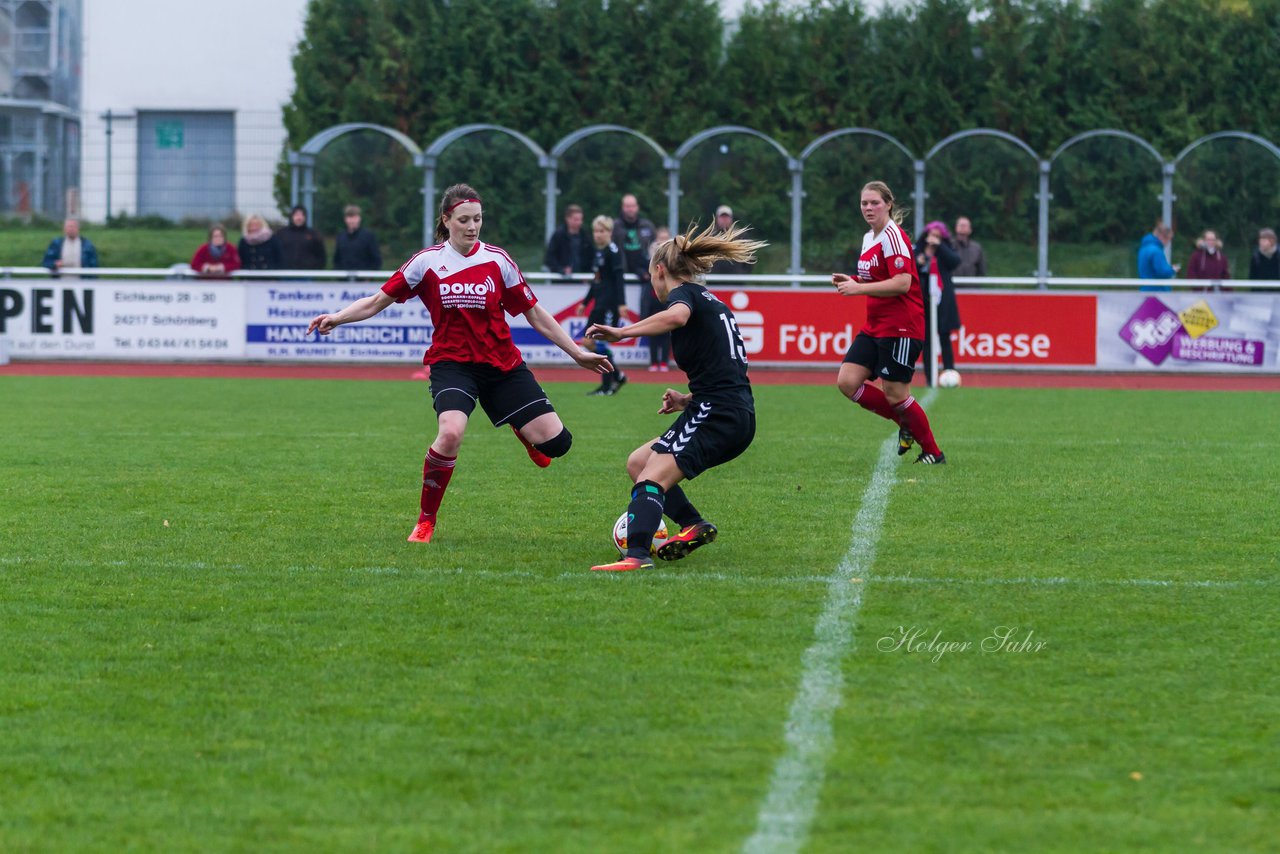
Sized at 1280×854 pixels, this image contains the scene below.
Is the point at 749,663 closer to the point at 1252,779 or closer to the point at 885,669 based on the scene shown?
the point at 885,669

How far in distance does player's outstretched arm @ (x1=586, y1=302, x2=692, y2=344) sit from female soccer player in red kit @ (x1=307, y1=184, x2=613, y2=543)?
82 cm

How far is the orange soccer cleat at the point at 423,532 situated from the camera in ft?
26.1

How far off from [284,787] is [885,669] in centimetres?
197

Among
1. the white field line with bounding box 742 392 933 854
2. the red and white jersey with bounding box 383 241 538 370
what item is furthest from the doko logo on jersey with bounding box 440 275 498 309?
the white field line with bounding box 742 392 933 854

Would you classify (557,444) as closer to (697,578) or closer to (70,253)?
(697,578)

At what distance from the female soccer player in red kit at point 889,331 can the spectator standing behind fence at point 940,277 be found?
4.40 metres

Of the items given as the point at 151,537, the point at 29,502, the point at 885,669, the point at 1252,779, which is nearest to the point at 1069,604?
the point at 885,669

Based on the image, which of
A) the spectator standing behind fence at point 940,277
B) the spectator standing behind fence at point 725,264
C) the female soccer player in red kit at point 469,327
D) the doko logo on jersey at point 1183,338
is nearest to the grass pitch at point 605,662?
the female soccer player in red kit at point 469,327

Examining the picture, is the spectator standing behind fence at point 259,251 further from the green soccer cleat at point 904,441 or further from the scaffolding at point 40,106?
the green soccer cleat at point 904,441

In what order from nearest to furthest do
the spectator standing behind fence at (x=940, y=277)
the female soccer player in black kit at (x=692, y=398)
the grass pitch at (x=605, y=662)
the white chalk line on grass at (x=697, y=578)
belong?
the grass pitch at (x=605, y=662), the white chalk line on grass at (x=697, y=578), the female soccer player in black kit at (x=692, y=398), the spectator standing behind fence at (x=940, y=277)

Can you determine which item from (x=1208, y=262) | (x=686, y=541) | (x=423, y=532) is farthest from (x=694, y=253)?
(x=1208, y=262)

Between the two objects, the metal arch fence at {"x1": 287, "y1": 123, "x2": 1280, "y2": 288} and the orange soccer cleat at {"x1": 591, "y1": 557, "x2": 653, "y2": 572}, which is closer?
the orange soccer cleat at {"x1": 591, "y1": 557, "x2": 653, "y2": 572}

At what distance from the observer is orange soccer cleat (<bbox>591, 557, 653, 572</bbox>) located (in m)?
7.14

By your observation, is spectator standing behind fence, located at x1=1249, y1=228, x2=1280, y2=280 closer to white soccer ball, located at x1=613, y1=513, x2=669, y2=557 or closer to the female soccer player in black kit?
the female soccer player in black kit
